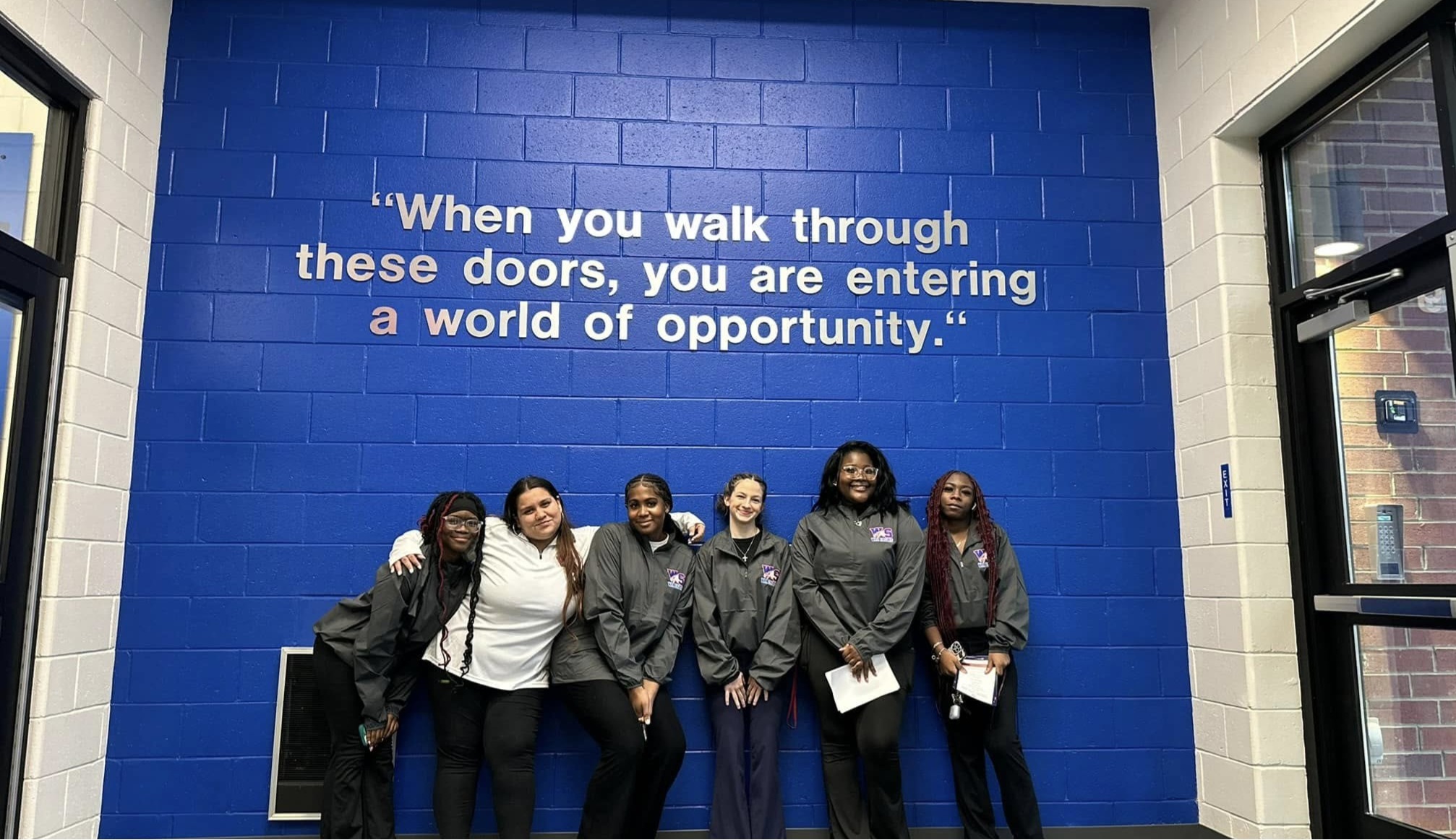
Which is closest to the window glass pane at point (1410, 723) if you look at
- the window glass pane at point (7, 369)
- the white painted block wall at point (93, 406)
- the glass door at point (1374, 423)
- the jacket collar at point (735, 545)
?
the glass door at point (1374, 423)

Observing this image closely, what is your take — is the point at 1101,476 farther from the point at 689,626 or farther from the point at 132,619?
the point at 132,619

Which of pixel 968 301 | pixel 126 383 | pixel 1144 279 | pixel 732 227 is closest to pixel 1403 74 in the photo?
pixel 1144 279

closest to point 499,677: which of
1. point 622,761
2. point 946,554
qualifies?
point 622,761

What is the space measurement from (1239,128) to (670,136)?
2434 millimetres

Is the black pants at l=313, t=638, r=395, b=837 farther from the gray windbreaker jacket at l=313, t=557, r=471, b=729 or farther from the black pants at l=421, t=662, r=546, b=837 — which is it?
the black pants at l=421, t=662, r=546, b=837

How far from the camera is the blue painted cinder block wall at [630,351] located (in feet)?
13.3

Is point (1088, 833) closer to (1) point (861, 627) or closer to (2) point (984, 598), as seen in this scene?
(2) point (984, 598)

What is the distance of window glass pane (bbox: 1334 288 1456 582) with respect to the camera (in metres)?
3.27

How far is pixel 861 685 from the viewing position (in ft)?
12.7

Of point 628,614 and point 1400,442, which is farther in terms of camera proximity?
point 628,614

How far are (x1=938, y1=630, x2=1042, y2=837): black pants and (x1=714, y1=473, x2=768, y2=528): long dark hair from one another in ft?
3.15

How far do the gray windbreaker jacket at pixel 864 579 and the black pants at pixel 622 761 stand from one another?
0.75 m

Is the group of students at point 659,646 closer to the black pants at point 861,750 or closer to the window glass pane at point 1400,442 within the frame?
the black pants at point 861,750

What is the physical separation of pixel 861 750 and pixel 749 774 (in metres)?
0.48
